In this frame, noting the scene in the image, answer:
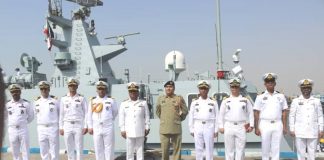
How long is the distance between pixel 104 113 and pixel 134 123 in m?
0.55

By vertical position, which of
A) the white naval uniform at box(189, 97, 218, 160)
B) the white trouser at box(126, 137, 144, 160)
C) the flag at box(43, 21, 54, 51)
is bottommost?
the white trouser at box(126, 137, 144, 160)

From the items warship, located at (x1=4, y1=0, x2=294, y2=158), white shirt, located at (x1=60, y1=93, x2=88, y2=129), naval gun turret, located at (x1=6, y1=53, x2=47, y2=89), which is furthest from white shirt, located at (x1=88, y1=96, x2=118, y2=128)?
naval gun turret, located at (x1=6, y1=53, x2=47, y2=89)

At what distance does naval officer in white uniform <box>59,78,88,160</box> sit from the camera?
641 cm

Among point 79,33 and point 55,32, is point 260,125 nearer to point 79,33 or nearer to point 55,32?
point 79,33

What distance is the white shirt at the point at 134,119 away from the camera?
6152mm

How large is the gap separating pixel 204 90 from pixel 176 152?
112 cm

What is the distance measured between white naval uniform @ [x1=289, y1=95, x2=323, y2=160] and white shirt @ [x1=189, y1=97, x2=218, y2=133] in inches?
47.2

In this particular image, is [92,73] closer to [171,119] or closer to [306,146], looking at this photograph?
[171,119]

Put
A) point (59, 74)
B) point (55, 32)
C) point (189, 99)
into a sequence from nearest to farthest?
point (189, 99), point (59, 74), point (55, 32)

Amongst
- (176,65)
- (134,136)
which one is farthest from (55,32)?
(134,136)

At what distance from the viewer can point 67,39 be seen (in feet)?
47.9

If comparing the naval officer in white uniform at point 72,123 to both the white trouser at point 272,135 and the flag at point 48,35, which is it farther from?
the flag at point 48,35

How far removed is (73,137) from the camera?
647 cm

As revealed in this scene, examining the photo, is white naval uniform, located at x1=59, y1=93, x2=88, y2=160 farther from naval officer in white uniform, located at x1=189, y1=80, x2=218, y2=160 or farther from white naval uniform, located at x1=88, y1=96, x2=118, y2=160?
naval officer in white uniform, located at x1=189, y1=80, x2=218, y2=160
